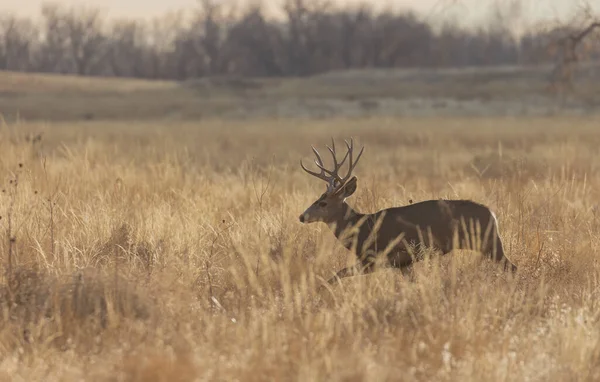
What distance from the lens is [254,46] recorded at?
3575 inches

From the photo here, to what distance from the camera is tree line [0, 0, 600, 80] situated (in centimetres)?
8906

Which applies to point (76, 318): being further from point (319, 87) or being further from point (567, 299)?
point (319, 87)

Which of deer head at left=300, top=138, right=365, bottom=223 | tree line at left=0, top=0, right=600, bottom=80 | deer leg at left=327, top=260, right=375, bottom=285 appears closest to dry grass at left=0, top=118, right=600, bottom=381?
deer leg at left=327, top=260, right=375, bottom=285

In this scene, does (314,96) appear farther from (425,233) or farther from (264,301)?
(264,301)

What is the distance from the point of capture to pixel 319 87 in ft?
188

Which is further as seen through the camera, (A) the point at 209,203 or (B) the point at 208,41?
(B) the point at 208,41

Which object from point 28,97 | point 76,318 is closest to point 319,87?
point 28,97

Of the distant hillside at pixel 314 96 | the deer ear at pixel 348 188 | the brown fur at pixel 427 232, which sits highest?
the deer ear at pixel 348 188

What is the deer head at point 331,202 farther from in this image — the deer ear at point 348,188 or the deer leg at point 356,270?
the deer leg at point 356,270

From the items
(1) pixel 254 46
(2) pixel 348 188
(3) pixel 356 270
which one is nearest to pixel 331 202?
(2) pixel 348 188

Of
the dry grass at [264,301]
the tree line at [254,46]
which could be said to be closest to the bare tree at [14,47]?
the tree line at [254,46]

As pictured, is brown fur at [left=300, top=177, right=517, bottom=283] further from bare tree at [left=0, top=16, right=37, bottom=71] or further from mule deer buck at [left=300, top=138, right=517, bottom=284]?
bare tree at [left=0, top=16, right=37, bottom=71]

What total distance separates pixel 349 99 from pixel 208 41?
46003 millimetres

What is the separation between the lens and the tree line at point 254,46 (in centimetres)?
8906
